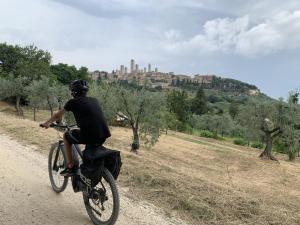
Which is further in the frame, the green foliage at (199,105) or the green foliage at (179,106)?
the green foliage at (199,105)

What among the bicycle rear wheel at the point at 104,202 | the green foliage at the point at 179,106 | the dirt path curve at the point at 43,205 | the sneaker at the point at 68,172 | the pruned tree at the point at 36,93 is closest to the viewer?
the bicycle rear wheel at the point at 104,202

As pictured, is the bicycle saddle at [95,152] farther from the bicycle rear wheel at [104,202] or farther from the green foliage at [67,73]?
the green foliage at [67,73]

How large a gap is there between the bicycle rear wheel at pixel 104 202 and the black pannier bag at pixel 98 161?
0.10 meters

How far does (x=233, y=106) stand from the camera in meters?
105

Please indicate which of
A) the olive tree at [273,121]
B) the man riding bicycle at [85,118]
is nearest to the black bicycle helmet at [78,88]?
the man riding bicycle at [85,118]

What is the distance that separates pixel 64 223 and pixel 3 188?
2.16m

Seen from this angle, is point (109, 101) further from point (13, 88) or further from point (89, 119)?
point (13, 88)

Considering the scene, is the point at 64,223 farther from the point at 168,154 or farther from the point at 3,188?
the point at 168,154

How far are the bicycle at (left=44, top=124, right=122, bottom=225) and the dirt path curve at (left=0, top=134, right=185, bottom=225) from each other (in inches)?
12.5

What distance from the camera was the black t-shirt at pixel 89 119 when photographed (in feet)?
19.8

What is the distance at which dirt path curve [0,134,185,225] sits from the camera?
620cm

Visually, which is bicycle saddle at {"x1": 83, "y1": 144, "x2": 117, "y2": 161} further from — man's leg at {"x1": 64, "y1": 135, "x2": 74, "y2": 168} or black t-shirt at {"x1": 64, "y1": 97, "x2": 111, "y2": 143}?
man's leg at {"x1": 64, "y1": 135, "x2": 74, "y2": 168}

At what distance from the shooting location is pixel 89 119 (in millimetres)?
6105

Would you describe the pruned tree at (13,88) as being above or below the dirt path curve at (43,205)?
above
